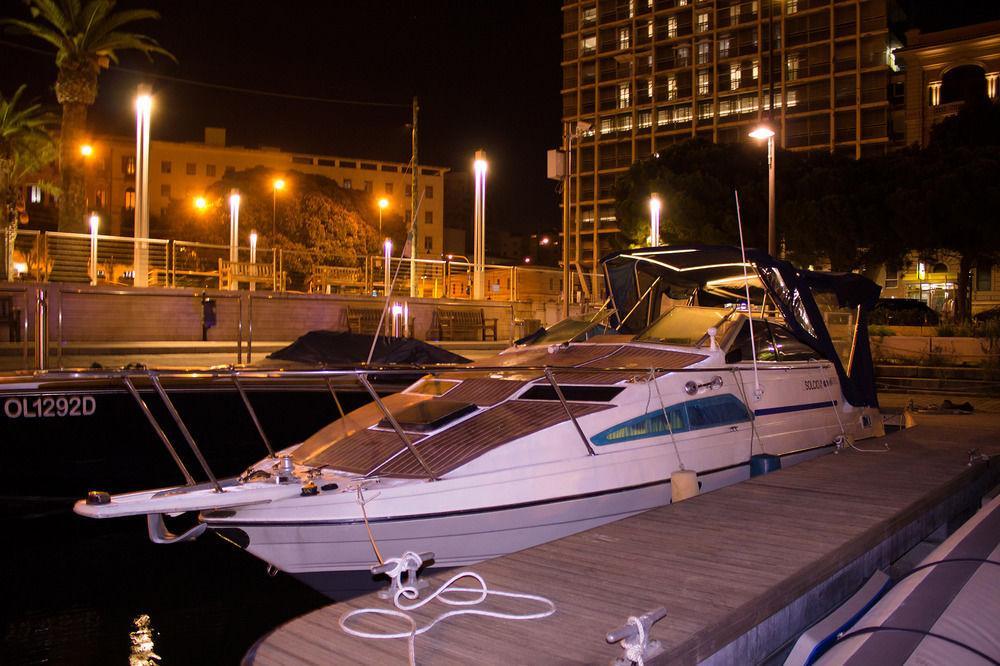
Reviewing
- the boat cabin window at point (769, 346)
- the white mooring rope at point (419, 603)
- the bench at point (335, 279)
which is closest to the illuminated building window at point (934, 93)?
the bench at point (335, 279)

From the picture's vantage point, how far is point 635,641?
3.24 metres

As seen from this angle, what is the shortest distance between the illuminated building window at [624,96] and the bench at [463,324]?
5990 centimetres

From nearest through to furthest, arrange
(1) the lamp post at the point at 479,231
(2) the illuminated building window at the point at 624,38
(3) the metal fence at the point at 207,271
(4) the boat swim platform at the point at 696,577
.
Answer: (4) the boat swim platform at the point at 696,577 → (3) the metal fence at the point at 207,271 → (1) the lamp post at the point at 479,231 → (2) the illuminated building window at the point at 624,38

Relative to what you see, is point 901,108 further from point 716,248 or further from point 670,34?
point 716,248

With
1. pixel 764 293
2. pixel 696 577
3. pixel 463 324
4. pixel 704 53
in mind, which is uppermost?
pixel 704 53

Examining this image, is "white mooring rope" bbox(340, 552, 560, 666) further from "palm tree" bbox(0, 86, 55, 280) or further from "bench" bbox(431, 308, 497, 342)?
"palm tree" bbox(0, 86, 55, 280)

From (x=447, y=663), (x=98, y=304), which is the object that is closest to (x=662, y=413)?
(x=447, y=663)

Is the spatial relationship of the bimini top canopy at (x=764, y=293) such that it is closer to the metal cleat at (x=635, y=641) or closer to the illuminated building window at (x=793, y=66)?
the metal cleat at (x=635, y=641)

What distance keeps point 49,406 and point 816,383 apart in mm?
8311

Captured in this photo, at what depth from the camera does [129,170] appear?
78875mm

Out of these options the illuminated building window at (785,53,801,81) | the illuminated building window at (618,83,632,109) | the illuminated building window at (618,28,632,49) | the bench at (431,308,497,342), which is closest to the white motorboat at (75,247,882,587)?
the bench at (431,308,497,342)

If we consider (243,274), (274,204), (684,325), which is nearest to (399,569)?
(684,325)

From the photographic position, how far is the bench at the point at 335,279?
23555mm

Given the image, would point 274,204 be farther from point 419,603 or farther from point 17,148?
point 419,603
